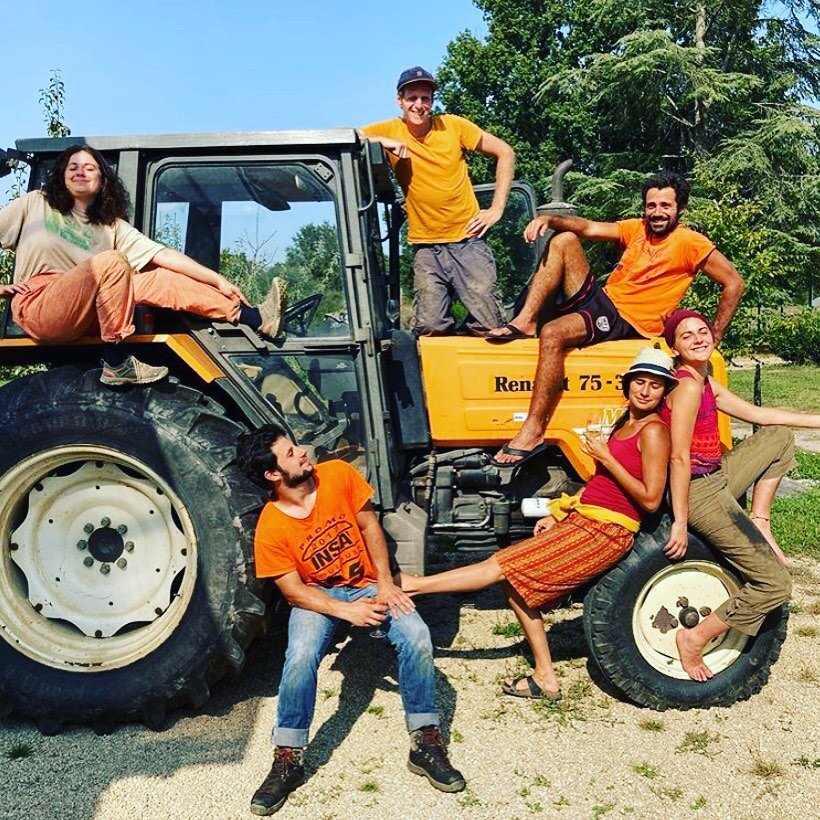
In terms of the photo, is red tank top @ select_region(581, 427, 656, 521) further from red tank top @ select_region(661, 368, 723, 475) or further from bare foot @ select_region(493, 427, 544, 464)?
bare foot @ select_region(493, 427, 544, 464)

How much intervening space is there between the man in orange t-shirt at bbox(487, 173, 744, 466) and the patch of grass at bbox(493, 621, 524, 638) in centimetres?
96

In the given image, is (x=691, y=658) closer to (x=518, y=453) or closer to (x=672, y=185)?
(x=518, y=453)

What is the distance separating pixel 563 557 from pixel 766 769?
3.45 feet

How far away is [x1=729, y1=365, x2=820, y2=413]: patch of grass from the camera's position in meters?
13.0

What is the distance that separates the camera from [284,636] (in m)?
4.29

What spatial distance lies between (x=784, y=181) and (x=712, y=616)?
780 inches

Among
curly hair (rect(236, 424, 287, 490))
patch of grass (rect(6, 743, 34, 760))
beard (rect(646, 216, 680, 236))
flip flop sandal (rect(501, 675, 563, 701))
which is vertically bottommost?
patch of grass (rect(6, 743, 34, 760))

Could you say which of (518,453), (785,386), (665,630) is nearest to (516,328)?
(518,453)

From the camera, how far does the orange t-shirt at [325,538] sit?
3244mm

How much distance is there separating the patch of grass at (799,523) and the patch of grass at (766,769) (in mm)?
2623

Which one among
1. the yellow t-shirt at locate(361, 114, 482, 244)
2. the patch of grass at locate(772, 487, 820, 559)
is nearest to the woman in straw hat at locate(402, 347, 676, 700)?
the yellow t-shirt at locate(361, 114, 482, 244)

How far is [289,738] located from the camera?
3.06m

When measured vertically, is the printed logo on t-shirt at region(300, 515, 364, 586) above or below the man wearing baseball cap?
below

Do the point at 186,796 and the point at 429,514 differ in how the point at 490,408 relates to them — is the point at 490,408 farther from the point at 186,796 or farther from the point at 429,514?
the point at 186,796
